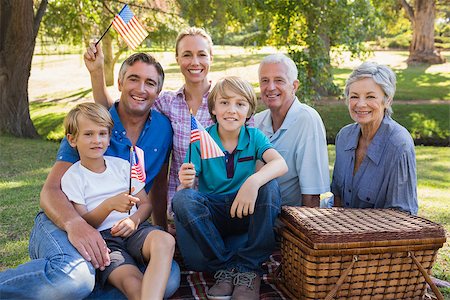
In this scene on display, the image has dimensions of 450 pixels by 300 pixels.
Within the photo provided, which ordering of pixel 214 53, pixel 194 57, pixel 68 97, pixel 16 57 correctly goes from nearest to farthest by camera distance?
pixel 194 57 < pixel 214 53 < pixel 16 57 < pixel 68 97

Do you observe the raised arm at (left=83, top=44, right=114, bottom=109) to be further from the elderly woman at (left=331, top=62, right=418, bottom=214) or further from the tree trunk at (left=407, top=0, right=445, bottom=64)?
the tree trunk at (left=407, top=0, right=445, bottom=64)

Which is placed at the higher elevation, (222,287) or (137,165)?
(137,165)

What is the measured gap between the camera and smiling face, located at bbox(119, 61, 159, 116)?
3.53m

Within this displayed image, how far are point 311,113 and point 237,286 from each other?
1.32 metres

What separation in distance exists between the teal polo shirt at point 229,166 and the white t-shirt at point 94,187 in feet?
1.37

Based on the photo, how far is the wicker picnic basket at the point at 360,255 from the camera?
9.14 feet

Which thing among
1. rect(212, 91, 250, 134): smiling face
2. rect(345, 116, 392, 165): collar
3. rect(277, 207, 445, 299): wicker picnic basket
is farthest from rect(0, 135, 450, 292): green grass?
rect(212, 91, 250, 134): smiling face

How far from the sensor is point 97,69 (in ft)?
12.0

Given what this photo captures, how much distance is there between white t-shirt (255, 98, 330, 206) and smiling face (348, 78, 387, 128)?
0.99 ft

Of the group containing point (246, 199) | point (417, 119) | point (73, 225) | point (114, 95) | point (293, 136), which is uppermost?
point (293, 136)

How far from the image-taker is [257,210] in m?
3.12

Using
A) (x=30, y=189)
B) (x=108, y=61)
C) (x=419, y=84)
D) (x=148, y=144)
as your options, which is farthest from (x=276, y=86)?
(x=419, y=84)

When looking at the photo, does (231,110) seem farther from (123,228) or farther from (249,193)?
(123,228)

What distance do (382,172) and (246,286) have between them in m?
1.15
